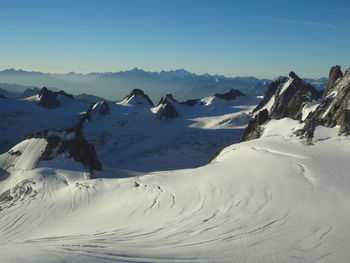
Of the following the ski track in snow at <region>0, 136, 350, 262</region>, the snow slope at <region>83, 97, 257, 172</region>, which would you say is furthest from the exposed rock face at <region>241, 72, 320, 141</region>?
the ski track in snow at <region>0, 136, 350, 262</region>

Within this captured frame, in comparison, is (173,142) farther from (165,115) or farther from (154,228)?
(154,228)

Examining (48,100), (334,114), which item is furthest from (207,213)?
(48,100)

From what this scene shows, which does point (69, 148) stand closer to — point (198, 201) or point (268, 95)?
point (198, 201)

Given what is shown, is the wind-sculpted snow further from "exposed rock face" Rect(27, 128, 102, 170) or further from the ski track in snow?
"exposed rock face" Rect(27, 128, 102, 170)

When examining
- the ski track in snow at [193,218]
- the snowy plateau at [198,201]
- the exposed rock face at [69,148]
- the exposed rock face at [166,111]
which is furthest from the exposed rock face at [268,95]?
the ski track in snow at [193,218]

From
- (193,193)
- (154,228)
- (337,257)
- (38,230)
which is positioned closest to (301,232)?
(337,257)
